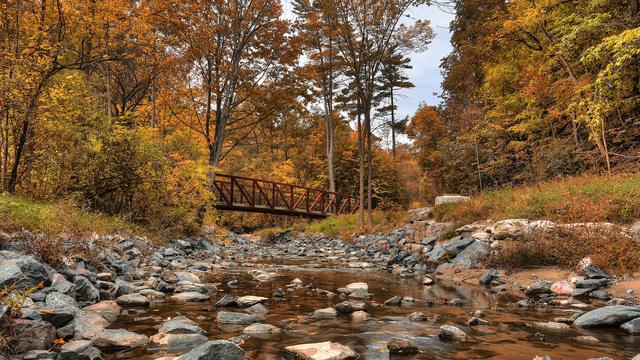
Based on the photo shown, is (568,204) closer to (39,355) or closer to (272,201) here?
(39,355)

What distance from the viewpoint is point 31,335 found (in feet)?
9.68

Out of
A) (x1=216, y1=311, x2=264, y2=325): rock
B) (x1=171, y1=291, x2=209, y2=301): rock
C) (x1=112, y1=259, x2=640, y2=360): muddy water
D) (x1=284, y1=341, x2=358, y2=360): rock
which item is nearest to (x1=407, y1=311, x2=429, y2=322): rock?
(x1=112, y1=259, x2=640, y2=360): muddy water

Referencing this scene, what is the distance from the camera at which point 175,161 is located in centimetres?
1310

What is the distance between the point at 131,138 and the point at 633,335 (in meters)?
10.3

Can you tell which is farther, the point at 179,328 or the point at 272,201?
the point at 272,201

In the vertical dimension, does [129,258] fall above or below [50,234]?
below

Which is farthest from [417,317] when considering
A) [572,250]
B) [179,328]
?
[572,250]

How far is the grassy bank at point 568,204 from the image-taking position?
24.1 feet

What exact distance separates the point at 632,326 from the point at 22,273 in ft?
19.2

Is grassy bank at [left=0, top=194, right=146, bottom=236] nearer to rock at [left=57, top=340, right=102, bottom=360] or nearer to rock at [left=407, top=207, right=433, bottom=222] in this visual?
rock at [left=57, top=340, right=102, bottom=360]

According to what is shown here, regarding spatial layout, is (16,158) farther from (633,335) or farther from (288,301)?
(633,335)

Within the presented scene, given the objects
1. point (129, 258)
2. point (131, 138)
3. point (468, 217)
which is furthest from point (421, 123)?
point (129, 258)

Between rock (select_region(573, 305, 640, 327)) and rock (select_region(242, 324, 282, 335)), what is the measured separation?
307 centimetres

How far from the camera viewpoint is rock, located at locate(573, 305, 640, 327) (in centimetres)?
401
